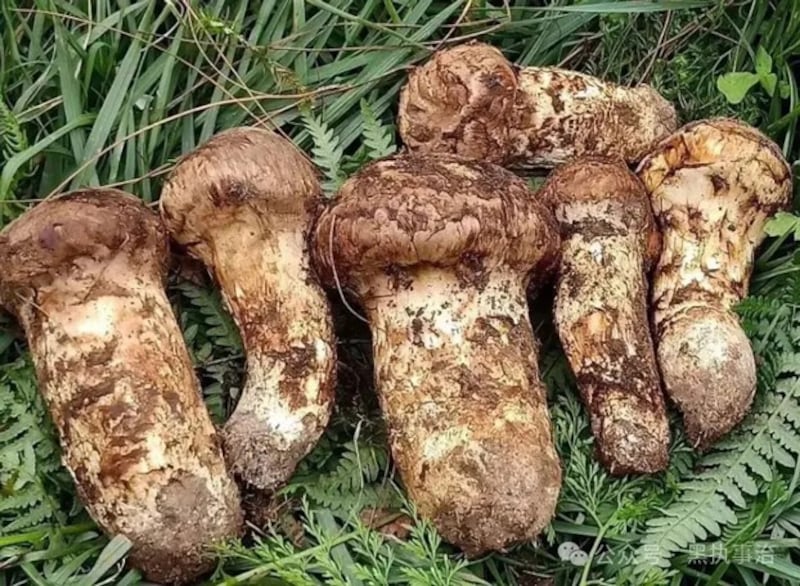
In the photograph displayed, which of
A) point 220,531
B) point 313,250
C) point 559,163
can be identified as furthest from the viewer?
point 559,163

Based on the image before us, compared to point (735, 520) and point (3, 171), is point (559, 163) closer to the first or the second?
point (735, 520)

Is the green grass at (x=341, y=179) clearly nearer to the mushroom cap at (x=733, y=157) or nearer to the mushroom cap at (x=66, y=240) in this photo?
the mushroom cap at (x=733, y=157)

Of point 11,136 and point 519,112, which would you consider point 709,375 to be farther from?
point 11,136

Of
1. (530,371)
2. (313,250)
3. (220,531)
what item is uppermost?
(313,250)

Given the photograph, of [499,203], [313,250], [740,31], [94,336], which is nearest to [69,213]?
[94,336]

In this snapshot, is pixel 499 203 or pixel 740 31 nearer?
pixel 499 203

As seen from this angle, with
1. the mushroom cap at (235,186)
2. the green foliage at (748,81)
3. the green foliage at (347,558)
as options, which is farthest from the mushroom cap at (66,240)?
the green foliage at (748,81)

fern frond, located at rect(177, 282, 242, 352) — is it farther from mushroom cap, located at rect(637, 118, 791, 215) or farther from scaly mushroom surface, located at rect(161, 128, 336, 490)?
mushroom cap, located at rect(637, 118, 791, 215)
